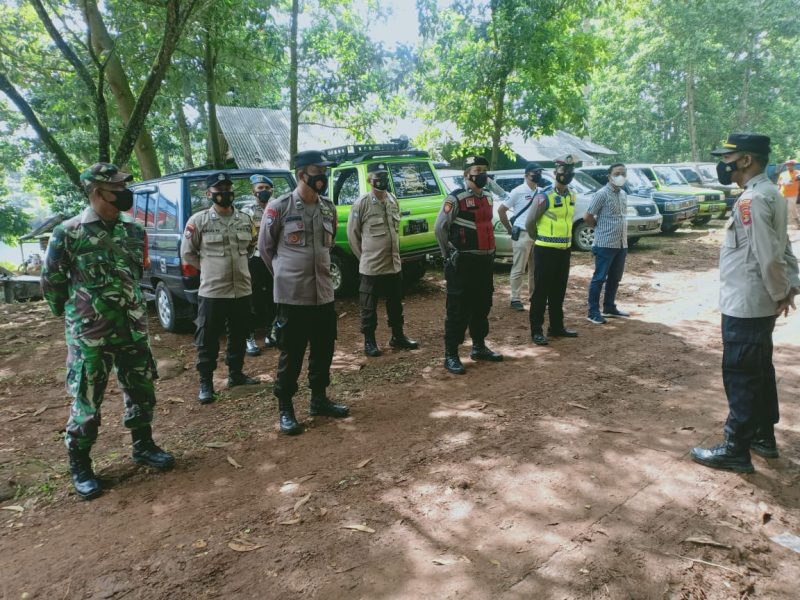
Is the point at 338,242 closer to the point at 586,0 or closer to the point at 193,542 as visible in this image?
the point at 193,542

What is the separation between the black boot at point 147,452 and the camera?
3488 mm

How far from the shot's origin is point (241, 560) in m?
2.51

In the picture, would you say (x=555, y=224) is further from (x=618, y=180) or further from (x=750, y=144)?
(x=750, y=144)

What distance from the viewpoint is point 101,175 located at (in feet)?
10.1

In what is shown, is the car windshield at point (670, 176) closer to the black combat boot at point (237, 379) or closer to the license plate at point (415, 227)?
the license plate at point (415, 227)

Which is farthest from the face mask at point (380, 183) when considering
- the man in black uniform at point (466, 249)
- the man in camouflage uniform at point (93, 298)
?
the man in camouflage uniform at point (93, 298)

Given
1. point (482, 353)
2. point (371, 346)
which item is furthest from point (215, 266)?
point (482, 353)

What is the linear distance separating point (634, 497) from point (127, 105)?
10.8m

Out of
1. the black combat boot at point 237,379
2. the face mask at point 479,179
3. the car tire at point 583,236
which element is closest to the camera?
the face mask at point 479,179

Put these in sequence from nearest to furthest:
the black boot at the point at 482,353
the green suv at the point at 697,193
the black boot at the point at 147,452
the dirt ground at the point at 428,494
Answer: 1. the dirt ground at the point at 428,494
2. the black boot at the point at 147,452
3. the black boot at the point at 482,353
4. the green suv at the point at 697,193

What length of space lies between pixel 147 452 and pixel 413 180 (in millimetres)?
5907

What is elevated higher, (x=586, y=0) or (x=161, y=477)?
(x=586, y=0)

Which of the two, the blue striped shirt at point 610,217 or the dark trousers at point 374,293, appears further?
the blue striped shirt at point 610,217

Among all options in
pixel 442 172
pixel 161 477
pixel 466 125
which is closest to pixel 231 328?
pixel 161 477
